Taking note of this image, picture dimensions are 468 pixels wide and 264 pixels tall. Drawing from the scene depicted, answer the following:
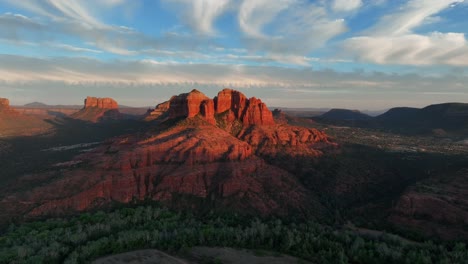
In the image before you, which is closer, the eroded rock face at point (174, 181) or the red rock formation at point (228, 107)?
the eroded rock face at point (174, 181)

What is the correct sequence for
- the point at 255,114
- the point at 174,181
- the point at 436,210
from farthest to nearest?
the point at 255,114, the point at 174,181, the point at 436,210

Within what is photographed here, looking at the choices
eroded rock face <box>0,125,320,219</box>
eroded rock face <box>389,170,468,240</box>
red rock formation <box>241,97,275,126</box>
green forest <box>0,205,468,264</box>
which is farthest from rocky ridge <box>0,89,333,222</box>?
eroded rock face <box>389,170,468,240</box>

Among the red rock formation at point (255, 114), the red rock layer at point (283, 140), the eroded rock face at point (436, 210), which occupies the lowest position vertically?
the eroded rock face at point (436, 210)

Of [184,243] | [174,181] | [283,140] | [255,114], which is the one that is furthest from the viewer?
[255,114]

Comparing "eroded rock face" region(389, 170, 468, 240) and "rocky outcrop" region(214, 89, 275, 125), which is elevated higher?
"rocky outcrop" region(214, 89, 275, 125)

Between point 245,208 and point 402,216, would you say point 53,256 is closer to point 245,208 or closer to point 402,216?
point 245,208

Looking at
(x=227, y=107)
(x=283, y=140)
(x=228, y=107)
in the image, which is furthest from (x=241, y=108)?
(x=283, y=140)

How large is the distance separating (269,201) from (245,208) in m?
7.51

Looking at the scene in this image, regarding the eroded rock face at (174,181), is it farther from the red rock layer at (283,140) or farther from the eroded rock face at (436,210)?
the eroded rock face at (436,210)

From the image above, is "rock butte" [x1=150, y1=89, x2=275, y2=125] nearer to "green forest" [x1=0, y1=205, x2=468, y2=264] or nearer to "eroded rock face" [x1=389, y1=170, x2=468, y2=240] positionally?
"green forest" [x1=0, y1=205, x2=468, y2=264]

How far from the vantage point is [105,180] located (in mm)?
84938

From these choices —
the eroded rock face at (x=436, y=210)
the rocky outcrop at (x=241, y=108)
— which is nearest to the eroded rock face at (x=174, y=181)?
the eroded rock face at (x=436, y=210)

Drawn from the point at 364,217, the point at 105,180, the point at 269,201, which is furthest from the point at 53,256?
the point at 364,217

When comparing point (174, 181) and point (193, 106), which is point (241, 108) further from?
point (174, 181)
